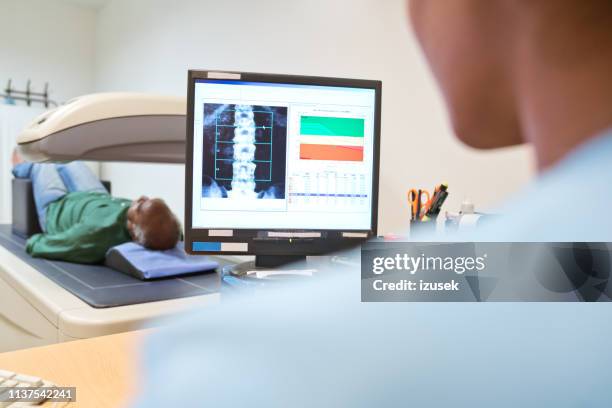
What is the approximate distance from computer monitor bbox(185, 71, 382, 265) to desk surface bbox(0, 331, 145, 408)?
0.23 meters

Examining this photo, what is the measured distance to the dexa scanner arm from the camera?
93cm

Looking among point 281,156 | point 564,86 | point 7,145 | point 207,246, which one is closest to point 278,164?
point 281,156

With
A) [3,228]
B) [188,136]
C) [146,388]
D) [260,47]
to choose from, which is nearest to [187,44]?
[260,47]

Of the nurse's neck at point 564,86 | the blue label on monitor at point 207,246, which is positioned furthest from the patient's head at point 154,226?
the nurse's neck at point 564,86

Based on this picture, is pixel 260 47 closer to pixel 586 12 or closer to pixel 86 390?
pixel 86 390

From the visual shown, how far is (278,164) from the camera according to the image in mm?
817

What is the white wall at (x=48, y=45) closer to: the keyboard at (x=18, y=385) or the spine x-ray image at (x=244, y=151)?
the spine x-ray image at (x=244, y=151)

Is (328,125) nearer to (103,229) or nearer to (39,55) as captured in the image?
(103,229)

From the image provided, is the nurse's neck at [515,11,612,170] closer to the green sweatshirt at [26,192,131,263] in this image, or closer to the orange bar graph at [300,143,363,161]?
the orange bar graph at [300,143,363,161]

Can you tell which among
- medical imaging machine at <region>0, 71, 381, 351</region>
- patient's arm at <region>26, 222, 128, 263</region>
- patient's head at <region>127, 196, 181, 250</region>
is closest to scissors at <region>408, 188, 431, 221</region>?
medical imaging machine at <region>0, 71, 381, 351</region>

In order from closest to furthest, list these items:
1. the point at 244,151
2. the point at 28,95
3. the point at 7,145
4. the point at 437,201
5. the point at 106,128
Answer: the point at 437,201 < the point at 244,151 < the point at 106,128 < the point at 7,145 < the point at 28,95

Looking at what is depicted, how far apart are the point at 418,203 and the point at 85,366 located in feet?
1.50

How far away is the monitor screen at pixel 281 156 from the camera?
0.80 meters

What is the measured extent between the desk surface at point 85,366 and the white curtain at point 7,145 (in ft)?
10.5
